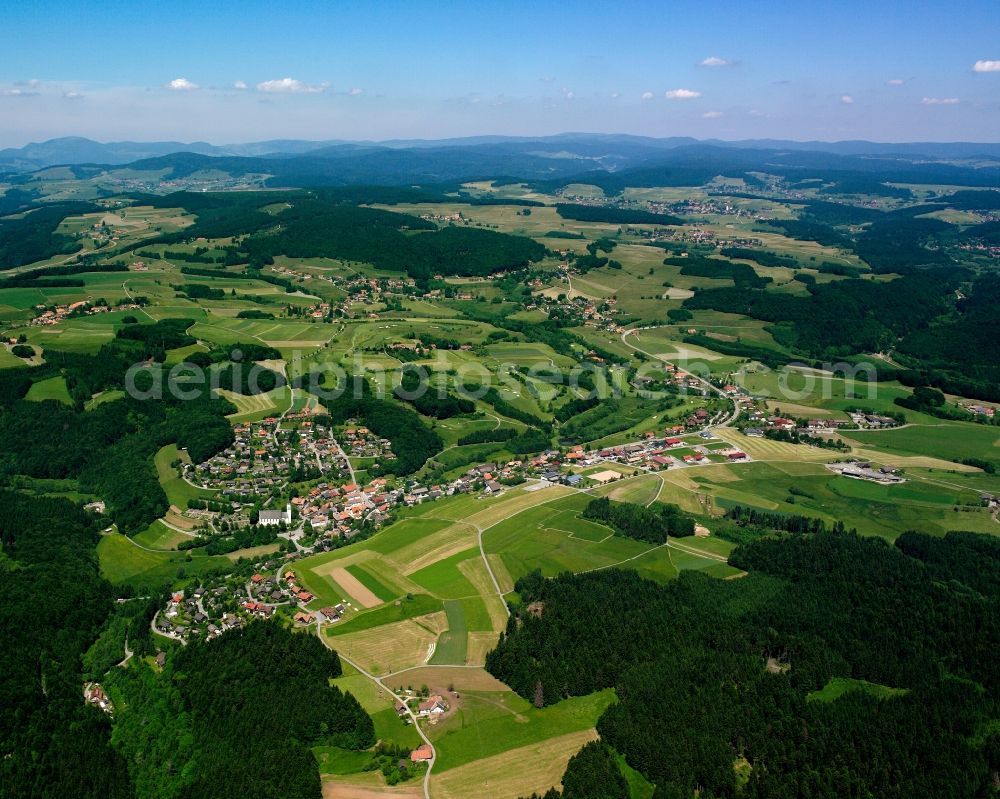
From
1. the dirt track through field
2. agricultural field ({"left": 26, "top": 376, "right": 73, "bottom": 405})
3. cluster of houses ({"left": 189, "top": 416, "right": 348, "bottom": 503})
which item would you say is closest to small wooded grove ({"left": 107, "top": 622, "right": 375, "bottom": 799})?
the dirt track through field

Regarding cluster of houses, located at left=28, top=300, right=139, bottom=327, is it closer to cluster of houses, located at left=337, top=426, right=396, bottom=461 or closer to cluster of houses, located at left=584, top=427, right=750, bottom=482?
cluster of houses, located at left=337, top=426, right=396, bottom=461

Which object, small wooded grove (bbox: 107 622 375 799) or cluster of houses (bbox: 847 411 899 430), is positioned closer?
small wooded grove (bbox: 107 622 375 799)

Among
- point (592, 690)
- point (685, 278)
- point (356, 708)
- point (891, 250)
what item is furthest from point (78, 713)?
point (891, 250)

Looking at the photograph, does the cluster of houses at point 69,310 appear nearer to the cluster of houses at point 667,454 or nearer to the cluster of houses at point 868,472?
the cluster of houses at point 667,454

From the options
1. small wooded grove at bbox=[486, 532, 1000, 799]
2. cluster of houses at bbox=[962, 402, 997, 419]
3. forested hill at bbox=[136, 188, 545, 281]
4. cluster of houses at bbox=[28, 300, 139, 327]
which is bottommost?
small wooded grove at bbox=[486, 532, 1000, 799]

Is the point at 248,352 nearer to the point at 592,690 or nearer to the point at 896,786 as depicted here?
the point at 592,690

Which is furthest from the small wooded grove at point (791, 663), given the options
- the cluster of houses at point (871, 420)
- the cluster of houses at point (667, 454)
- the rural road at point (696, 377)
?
the rural road at point (696, 377)

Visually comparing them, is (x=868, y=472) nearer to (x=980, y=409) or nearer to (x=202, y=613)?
(x=980, y=409)

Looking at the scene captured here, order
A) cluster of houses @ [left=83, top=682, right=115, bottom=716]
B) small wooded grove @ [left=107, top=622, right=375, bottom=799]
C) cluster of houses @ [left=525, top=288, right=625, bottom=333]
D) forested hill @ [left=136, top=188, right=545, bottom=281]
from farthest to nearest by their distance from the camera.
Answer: forested hill @ [left=136, top=188, right=545, bottom=281] → cluster of houses @ [left=525, top=288, right=625, bottom=333] → cluster of houses @ [left=83, top=682, right=115, bottom=716] → small wooded grove @ [left=107, top=622, right=375, bottom=799]
